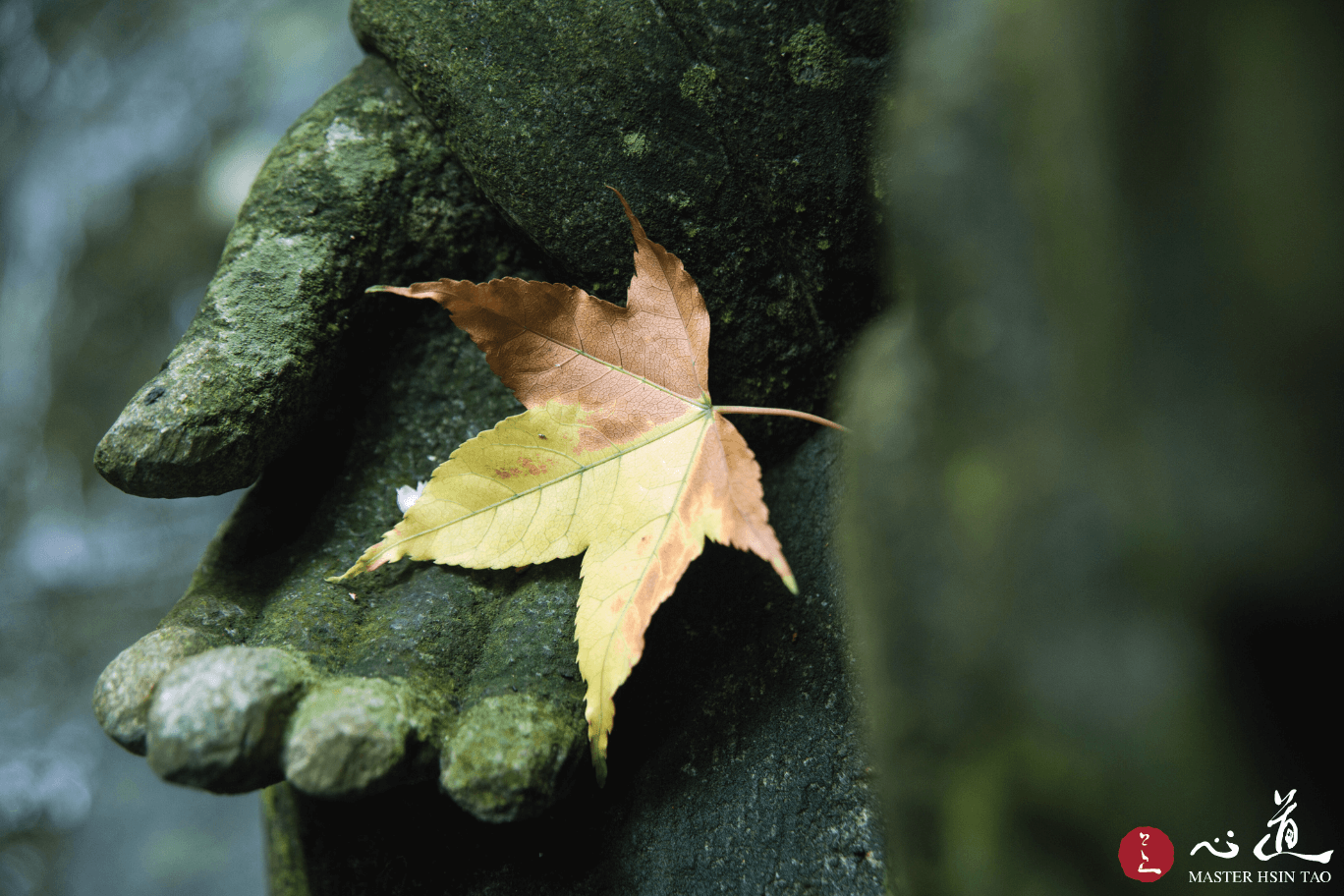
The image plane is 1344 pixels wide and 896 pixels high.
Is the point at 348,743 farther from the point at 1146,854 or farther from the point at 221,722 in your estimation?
the point at 1146,854

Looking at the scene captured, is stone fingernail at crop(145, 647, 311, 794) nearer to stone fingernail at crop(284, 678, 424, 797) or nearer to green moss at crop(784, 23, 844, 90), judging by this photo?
stone fingernail at crop(284, 678, 424, 797)

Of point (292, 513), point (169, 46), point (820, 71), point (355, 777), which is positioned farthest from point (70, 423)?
point (820, 71)

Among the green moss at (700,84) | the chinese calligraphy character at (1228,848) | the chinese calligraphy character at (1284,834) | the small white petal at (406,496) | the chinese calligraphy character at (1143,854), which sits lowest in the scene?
the chinese calligraphy character at (1284,834)

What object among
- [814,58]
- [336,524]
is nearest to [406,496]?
[336,524]

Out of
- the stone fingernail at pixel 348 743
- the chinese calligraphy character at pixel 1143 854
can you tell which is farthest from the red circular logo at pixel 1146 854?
the stone fingernail at pixel 348 743

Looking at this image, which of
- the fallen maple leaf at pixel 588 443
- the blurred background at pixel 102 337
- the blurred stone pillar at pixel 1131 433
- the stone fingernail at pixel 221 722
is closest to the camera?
the blurred stone pillar at pixel 1131 433

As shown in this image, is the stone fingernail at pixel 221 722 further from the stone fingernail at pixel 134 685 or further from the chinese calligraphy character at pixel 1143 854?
the chinese calligraphy character at pixel 1143 854

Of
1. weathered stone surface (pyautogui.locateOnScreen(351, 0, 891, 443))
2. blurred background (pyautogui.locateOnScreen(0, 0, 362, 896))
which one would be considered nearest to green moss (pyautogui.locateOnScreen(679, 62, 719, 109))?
weathered stone surface (pyautogui.locateOnScreen(351, 0, 891, 443))
